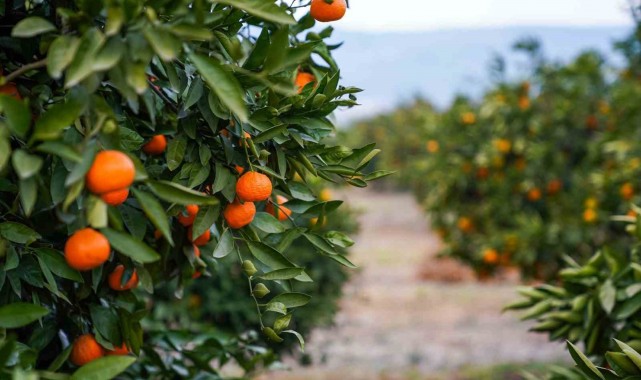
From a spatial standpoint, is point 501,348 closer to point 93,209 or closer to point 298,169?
point 298,169

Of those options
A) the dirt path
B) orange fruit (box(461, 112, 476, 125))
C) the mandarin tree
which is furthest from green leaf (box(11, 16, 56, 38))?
orange fruit (box(461, 112, 476, 125))

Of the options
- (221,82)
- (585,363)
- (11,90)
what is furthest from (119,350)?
(585,363)

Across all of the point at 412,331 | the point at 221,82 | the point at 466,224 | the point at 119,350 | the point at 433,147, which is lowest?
the point at 412,331

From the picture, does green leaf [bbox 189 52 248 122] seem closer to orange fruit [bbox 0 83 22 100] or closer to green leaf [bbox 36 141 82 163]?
green leaf [bbox 36 141 82 163]

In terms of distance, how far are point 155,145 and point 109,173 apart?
46 cm

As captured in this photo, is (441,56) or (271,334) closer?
(271,334)

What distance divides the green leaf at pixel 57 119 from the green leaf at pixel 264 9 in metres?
0.22

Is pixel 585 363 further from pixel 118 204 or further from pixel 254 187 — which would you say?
pixel 118 204

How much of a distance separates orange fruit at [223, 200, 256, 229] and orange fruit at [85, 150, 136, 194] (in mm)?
272

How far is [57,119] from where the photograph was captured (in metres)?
0.83

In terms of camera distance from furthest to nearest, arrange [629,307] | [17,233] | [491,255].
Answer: [491,255] < [629,307] < [17,233]

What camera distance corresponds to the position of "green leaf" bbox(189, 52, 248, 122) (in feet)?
2.76

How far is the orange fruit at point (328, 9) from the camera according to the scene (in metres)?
1.14

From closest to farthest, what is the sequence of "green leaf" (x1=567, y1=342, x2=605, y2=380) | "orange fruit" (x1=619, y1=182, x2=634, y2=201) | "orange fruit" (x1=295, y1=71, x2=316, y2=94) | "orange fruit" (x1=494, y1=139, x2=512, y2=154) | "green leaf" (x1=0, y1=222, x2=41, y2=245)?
1. "green leaf" (x1=0, y1=222, x2=41, y2=245)
2. "green leaf" (x1=567, y1=342, x2=605, y2=380)
3. "orange fruit" (x1=295, y1=71, x2=316, y2=94)
4. "orange fruit" (x1=619, y1=182, x2=634, y2=201)
5. "orange fruit" (x1=494, y1=139, x2=512, y2=154)
